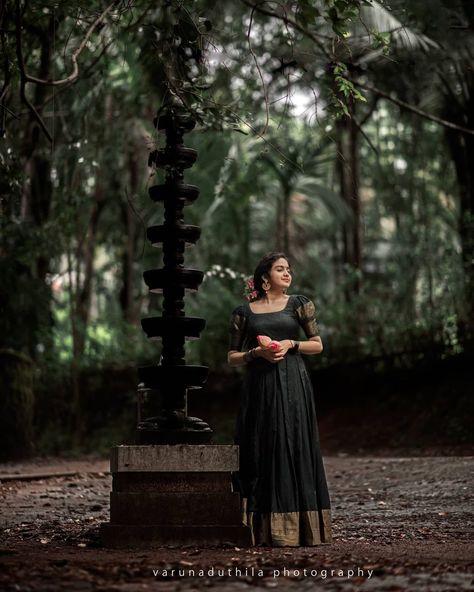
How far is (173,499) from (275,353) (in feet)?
4.00

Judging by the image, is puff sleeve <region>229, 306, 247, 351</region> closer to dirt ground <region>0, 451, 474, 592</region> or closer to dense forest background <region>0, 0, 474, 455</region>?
dirt ground <region>0, 451, 474, 592</region>

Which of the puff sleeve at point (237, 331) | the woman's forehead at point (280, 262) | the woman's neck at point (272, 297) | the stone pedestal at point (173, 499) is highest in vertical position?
the woman's forehead at point (280, 262)

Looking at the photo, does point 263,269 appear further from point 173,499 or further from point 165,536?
point 165,536

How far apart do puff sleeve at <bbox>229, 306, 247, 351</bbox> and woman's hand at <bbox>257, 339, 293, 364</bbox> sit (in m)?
0.28

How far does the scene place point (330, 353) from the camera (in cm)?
1748

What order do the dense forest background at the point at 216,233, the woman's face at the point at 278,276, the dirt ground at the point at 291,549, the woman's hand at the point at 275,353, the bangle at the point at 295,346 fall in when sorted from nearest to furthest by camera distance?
the dirt ground at the point at 291,549, the woman's hand at the point at 275,353, the bangle at the point at 295,346, the woman's face at the point at 278,276, the dense forest background at the point at 216,233

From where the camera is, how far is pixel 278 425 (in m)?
6.70

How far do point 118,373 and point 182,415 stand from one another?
502 inches

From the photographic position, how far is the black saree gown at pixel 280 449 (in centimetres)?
658

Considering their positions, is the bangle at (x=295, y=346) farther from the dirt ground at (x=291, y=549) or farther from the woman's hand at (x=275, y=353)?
the dirt ground at (x=291, y=549)

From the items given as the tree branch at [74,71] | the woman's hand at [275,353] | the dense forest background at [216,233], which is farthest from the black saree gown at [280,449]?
the dense forest background at [216,233]

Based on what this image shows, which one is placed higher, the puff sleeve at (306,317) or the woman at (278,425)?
the puff sleeve at (306,317)

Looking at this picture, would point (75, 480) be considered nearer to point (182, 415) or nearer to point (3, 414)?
point (3, 414)

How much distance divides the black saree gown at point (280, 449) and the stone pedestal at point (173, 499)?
0.18m
